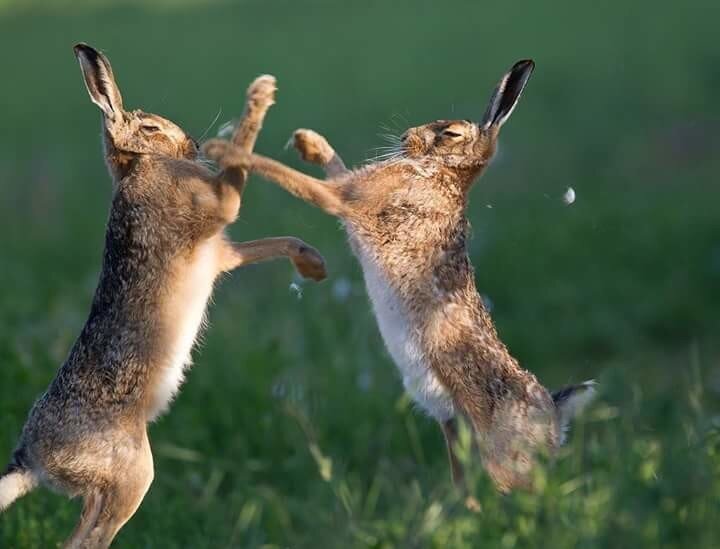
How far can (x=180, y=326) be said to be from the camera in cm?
533

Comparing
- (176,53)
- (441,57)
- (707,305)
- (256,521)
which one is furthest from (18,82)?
(256,521)

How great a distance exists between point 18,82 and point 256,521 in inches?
597

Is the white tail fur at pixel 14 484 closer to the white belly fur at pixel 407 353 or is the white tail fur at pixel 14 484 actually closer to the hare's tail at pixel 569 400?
the white belly fur at pixel 407 353

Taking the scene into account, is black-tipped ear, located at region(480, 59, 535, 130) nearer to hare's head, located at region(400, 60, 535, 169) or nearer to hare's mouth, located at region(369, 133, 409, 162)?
hare's head, located at region(400, 60, 535, 169)

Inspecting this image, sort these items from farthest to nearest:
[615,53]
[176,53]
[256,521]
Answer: [176,53], [615,53], [256,521]

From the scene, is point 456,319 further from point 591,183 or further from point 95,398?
point 591,183

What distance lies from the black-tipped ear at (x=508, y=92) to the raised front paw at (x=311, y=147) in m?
0.66

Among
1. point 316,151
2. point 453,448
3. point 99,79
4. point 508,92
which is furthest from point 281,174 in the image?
point 453,448

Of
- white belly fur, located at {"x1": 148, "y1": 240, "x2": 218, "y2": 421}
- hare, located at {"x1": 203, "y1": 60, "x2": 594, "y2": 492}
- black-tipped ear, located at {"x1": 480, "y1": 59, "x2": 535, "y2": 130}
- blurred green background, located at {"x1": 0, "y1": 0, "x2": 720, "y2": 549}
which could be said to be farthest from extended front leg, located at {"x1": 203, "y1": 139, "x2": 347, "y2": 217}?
blurred green background, located at {"x1": 0, "y1": 0, "x2": 720, "y2": 549}

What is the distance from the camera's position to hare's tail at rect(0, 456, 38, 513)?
5137 mm

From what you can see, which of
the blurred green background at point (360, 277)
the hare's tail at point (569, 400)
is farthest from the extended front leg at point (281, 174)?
the hare's tail at point (569, 400)

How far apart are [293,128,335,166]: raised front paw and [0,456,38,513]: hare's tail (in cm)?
Answer: 162

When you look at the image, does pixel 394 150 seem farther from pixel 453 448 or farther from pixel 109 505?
pixel 109 505

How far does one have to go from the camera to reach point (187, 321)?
534cm
